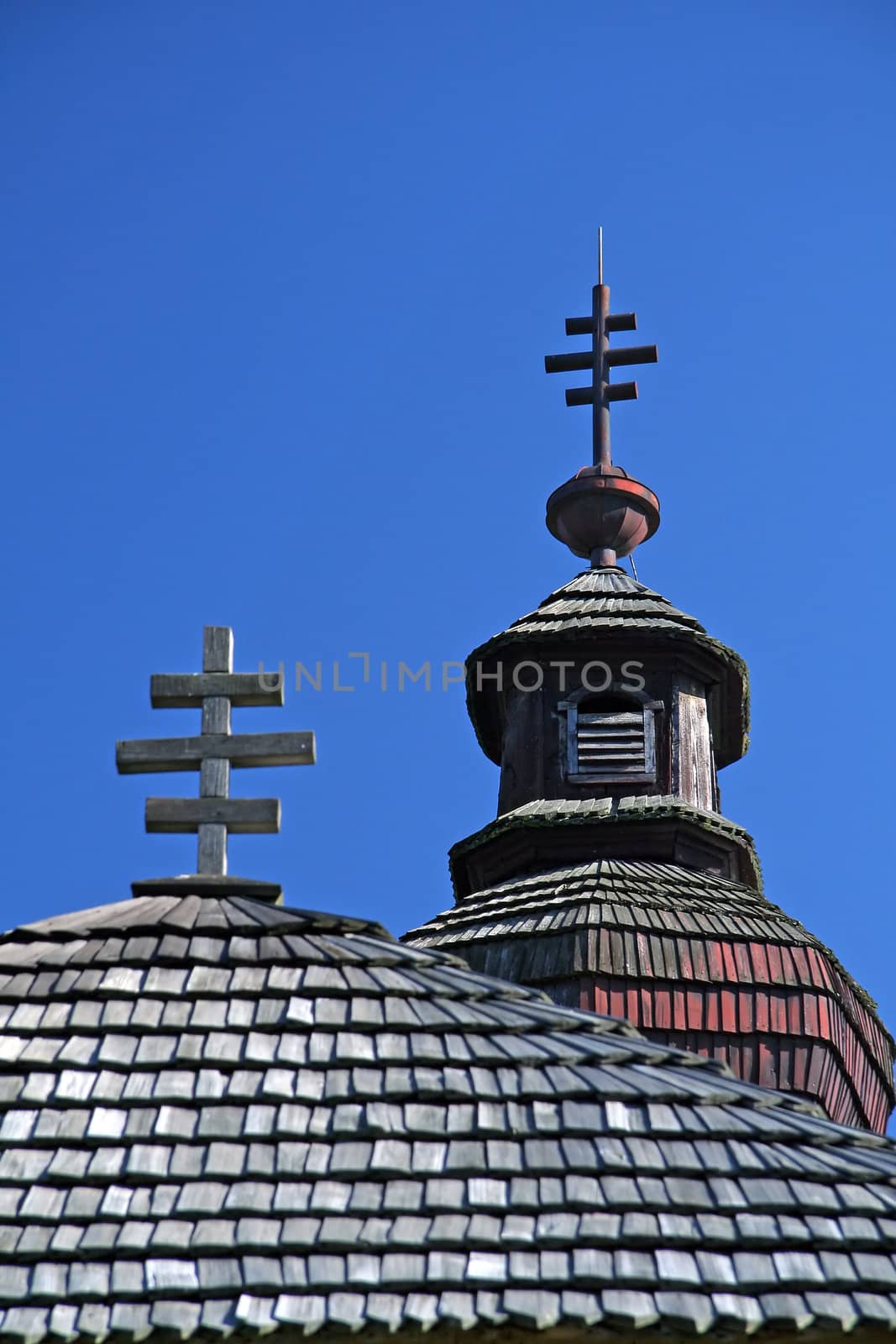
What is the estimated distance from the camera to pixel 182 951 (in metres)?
8.70

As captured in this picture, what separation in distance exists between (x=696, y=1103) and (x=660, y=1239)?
2.30 feet

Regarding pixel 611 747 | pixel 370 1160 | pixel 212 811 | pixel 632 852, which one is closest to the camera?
pixel 370 1160

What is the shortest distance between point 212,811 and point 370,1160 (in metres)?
1.96

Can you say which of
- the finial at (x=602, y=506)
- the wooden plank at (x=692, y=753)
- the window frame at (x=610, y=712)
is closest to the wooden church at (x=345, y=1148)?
the window frame at (x=610, y=712)

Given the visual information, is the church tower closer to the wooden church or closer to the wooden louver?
the wooden louver

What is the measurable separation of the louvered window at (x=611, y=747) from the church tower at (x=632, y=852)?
14 mm

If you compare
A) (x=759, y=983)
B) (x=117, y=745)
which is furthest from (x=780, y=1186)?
(x=759, y=983)

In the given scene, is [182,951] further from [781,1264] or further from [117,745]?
[781,1264]

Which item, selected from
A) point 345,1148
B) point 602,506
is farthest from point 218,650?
point 602,506

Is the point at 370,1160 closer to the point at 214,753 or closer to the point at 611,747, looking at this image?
the point at 214,753

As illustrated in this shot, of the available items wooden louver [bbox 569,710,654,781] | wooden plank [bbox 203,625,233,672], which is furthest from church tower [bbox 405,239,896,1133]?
wooden plank [bbox 203,625,233,672]

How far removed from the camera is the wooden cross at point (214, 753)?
9383 millimetres

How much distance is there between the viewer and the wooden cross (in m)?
9.38

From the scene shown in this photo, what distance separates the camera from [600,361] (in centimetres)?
2209
